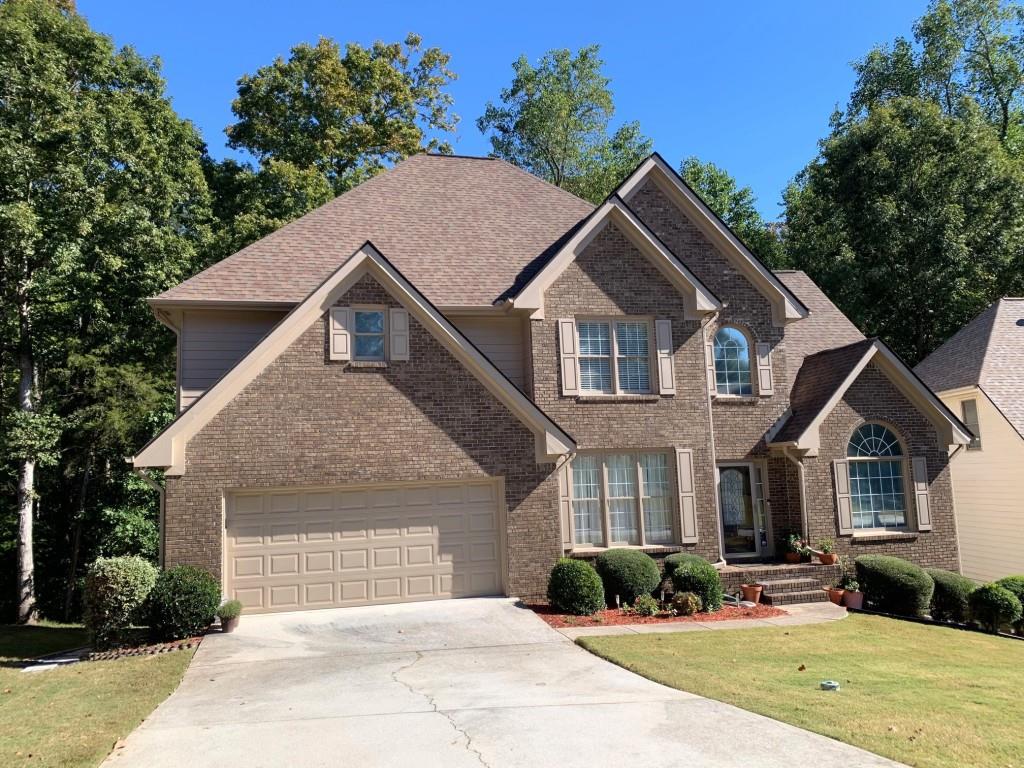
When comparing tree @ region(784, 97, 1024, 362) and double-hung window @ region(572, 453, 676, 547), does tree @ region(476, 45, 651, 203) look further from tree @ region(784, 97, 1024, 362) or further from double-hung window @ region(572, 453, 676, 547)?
double-hung window @ region(572, 453, 676, 547)

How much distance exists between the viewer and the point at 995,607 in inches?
555

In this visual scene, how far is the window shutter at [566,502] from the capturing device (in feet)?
50.0

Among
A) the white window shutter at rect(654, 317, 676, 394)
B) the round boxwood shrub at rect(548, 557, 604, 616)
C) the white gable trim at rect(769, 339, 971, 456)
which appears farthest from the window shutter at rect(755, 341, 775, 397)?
the round boxwood shrub at rect(548, 557, 604, 616)

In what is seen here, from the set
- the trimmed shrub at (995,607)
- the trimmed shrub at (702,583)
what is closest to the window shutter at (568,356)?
the trimmed shrub at (702,583)

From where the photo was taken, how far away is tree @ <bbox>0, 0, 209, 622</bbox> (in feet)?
68.2

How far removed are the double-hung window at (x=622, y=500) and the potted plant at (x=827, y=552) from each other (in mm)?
3296

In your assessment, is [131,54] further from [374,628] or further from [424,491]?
[374,628]

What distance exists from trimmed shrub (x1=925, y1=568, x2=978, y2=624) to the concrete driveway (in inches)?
340

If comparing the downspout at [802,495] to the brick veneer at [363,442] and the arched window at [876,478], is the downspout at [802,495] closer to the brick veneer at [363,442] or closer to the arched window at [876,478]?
the arched window at [876,478]

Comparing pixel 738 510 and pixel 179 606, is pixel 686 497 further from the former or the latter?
pixel 179 606

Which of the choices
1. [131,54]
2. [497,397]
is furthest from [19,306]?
[497,397]

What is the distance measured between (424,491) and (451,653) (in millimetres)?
3932

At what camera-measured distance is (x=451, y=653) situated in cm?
1065

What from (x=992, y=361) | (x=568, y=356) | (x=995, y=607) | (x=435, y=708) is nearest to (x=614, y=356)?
(x=568, y=356)
